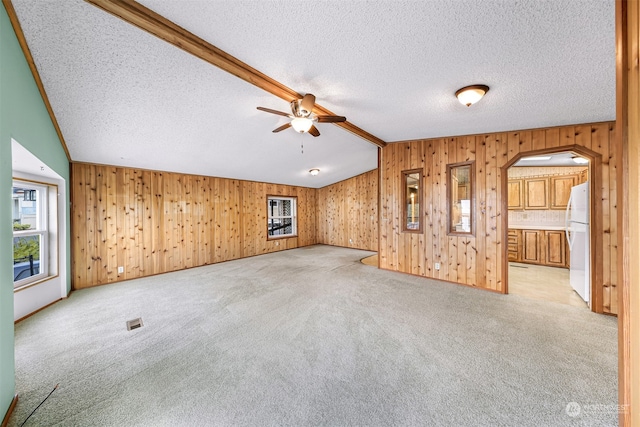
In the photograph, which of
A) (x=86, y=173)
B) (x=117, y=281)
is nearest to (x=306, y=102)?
(x=86, y=173)

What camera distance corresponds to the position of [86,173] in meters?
3.89

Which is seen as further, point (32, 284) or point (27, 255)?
point (27, 255)

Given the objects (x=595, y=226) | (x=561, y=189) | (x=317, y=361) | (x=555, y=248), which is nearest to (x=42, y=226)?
(x=317, y=361)

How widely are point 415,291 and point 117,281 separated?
17.5 feet

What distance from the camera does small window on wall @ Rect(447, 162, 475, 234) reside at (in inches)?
149

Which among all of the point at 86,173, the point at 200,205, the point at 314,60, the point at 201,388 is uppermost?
the point at 314,60

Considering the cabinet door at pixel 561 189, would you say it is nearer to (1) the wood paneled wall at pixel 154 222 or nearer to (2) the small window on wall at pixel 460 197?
(2) the small window on wall at pixel 460 197

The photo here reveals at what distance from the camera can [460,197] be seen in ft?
13.7

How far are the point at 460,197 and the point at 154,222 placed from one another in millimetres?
6129

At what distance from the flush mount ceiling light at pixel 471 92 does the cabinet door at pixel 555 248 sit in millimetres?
4469

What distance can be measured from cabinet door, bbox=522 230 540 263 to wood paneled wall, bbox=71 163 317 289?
6669 millimetres

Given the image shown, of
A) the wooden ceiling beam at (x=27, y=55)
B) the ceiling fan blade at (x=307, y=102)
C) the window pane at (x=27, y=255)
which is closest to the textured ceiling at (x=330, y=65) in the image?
the wooden ceiling beam at (x=27, y=55)

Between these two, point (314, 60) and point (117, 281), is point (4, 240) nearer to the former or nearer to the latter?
point (314, 60)

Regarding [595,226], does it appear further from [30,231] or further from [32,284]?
[30,231]
